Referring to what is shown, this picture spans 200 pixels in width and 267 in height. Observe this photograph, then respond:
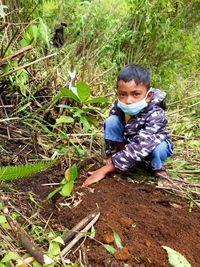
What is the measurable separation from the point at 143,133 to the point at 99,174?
36 centimetres

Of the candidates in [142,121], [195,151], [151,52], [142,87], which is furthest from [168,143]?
[151,52]

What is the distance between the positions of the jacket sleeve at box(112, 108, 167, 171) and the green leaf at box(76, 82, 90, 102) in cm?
44

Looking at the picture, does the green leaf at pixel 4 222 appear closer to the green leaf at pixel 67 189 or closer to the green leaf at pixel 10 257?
the green leaf at pixel 10 257

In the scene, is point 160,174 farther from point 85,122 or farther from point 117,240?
point 117,240

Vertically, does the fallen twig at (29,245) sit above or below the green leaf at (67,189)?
above

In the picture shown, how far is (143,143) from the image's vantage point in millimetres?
2541

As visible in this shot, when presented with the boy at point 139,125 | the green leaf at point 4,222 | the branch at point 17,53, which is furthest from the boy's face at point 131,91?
the green leaf at point 4,222

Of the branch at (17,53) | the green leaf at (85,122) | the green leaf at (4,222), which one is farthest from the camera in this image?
the branch at (17,53)

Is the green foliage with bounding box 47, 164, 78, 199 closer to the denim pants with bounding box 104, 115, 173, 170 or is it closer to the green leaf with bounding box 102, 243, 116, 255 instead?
the green leaf with bounding box 102, 243, 116, 255

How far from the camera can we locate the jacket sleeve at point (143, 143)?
250 centimetres

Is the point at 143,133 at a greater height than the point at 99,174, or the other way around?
Answer: the point at 143,133

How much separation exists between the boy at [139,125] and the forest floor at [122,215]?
0.36ft

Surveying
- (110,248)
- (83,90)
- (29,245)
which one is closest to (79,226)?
(110,248)

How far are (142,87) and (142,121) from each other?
206mm
